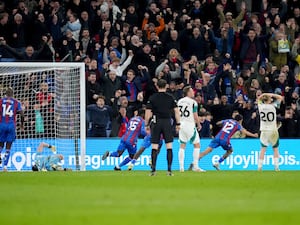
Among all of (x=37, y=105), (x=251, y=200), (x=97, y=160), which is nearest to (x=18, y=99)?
(x=37, y=105)

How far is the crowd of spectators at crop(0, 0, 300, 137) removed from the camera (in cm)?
2834

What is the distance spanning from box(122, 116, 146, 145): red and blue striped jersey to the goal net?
4.17ft

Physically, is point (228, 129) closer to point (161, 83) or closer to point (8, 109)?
point (8, 109)

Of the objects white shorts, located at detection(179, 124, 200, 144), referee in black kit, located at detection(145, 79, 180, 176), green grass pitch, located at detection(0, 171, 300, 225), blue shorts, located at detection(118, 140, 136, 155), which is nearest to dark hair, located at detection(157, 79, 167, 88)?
referee in black kit, located at detection(145, 79, 180, 176)

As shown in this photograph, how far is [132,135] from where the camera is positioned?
2616 cm

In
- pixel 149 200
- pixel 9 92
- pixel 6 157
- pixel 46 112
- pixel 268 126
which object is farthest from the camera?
pixel 46 112

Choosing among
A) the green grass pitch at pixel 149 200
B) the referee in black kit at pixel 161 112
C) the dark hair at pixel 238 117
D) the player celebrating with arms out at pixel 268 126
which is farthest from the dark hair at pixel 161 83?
the dark hair at pixel 238 117

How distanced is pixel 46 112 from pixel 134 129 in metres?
2.42

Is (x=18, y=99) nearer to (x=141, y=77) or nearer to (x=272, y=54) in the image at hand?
(x=141, y=77)

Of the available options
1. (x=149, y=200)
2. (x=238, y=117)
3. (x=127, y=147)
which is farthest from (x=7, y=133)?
(x=149, y=200)

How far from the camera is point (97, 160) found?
89.9 ft

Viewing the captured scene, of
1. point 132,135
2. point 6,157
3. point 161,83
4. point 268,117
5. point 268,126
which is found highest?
point 161,83

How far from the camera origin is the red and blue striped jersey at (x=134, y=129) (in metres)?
26.1

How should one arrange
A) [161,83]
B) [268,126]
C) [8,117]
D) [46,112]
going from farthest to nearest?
[46,112] < [268,126] < [8,117] < [161,83]
